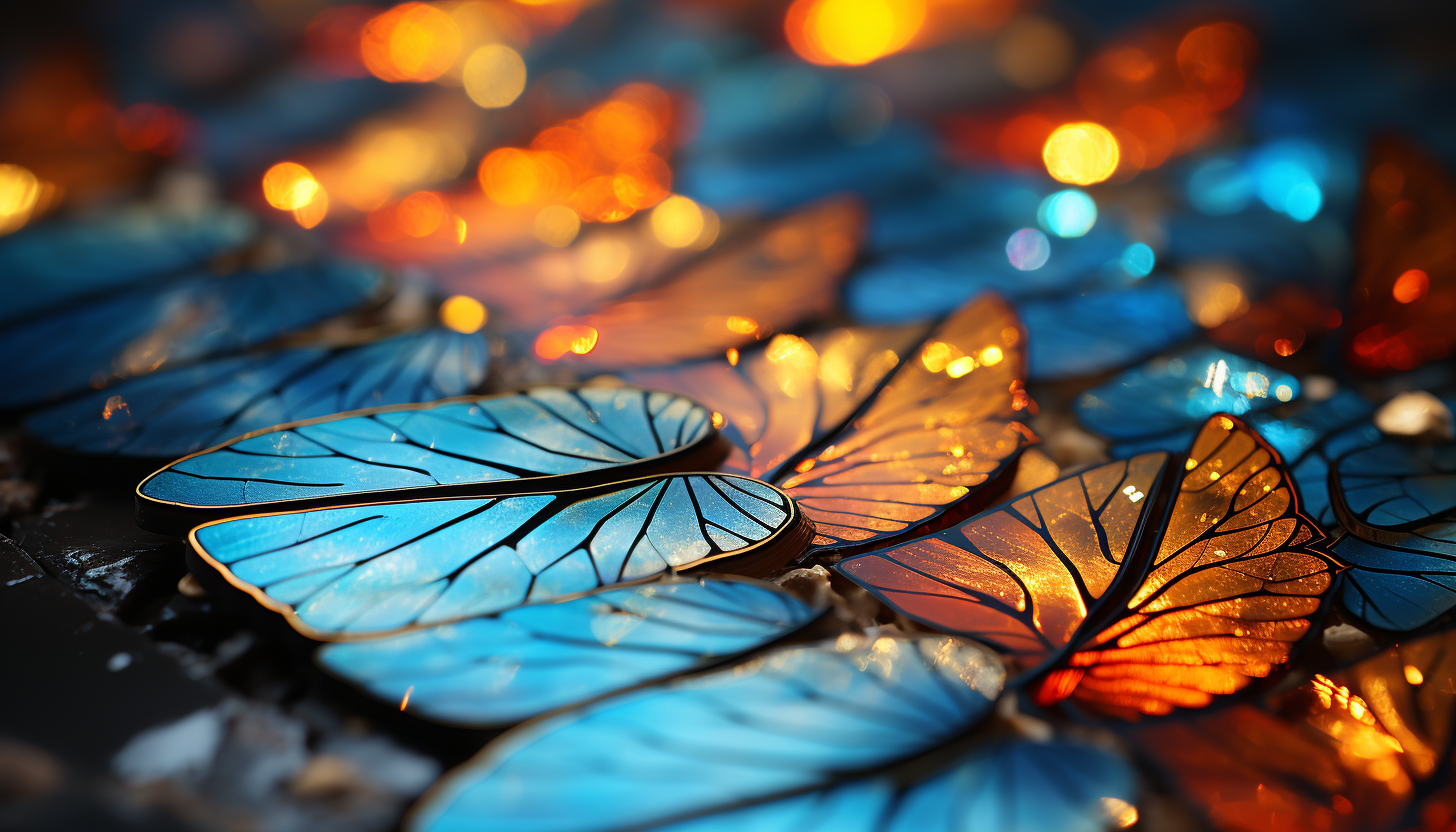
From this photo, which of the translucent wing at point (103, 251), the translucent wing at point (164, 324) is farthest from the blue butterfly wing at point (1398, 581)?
the translucent wing at point (103, 251)

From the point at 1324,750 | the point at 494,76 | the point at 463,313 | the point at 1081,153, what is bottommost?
the point at 1324,750

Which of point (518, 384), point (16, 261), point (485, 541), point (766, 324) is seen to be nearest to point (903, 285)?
point (766, 324)

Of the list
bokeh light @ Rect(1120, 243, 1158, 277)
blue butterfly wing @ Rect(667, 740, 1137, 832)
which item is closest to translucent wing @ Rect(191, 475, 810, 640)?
blue butterfly wing @ Rect(667, 740, 1137, 832)

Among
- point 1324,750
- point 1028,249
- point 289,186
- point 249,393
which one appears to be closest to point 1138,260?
point 1028,249

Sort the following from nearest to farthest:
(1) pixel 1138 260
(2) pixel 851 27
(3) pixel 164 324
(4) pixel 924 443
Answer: (4) pixel 924 443
(3) pixel 164 324
(1) pixel 1138 260
(2) pixel 851 27

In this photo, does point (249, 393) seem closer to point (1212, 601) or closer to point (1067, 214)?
point (1212, 601)

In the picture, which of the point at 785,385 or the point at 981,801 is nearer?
the point at 981,801

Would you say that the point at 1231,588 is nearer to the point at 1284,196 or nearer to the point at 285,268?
the point at 1284,196

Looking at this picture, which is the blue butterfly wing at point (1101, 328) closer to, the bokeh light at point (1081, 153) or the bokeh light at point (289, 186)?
the bokeh light at point (1081, 153)
